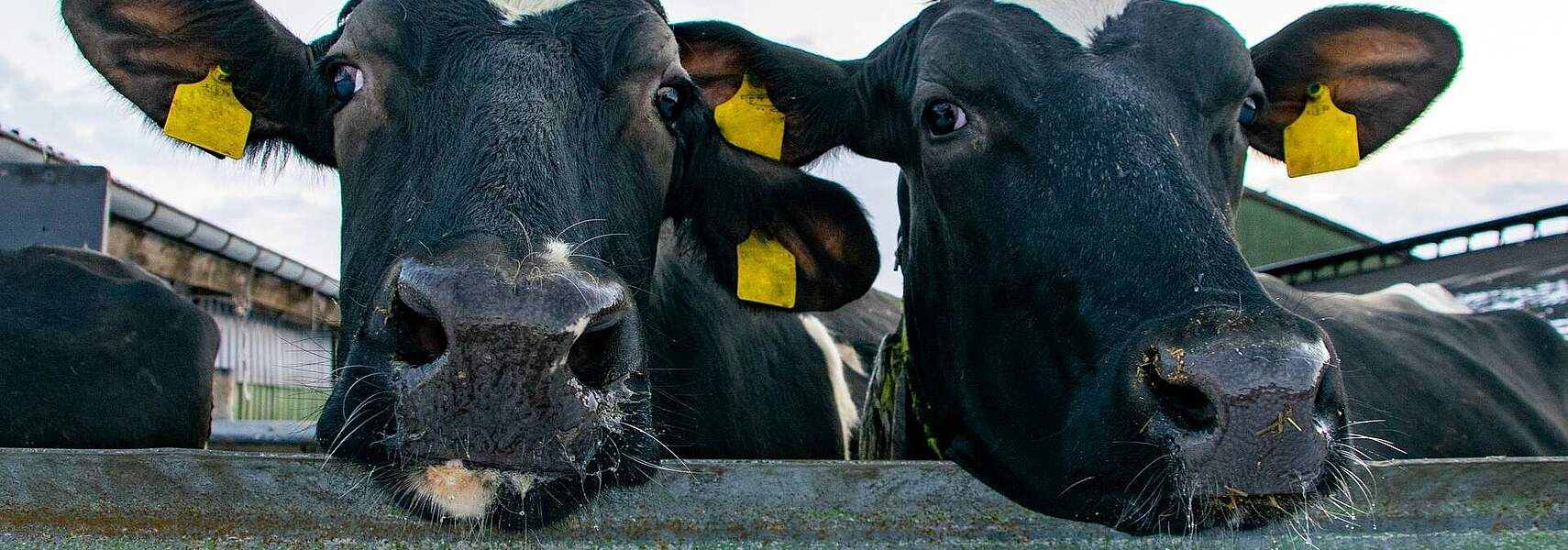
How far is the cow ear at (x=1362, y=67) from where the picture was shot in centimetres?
373

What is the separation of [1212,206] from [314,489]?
181cm

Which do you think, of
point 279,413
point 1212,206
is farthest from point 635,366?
point 279,413

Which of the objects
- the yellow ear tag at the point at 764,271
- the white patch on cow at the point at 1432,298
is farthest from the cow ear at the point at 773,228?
the white patch on cow at the point at 1432,298

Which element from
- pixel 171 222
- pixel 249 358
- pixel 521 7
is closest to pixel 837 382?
pixel 521 7

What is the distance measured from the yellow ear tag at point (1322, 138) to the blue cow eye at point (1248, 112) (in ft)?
2.19

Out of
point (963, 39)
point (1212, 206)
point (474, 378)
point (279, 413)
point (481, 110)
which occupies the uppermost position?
point (963, 39)

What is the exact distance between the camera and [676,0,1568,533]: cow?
7.18 ft

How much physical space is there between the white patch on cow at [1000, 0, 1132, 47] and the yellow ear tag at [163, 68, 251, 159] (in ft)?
7.08

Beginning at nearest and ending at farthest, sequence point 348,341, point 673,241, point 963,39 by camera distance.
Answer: point 348,341
point 963,39
point 673,241

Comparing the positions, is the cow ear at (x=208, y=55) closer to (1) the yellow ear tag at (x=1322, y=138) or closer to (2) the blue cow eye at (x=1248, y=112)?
(2) the blue cow eye at (x=1248, y=112)

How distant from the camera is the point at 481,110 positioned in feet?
8.43

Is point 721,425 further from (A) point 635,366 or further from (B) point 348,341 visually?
(A) point 635,366

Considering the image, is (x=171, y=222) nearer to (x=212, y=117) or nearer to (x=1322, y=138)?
(x=212, y=117)

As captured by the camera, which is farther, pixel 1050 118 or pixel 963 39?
pixel 963 39
